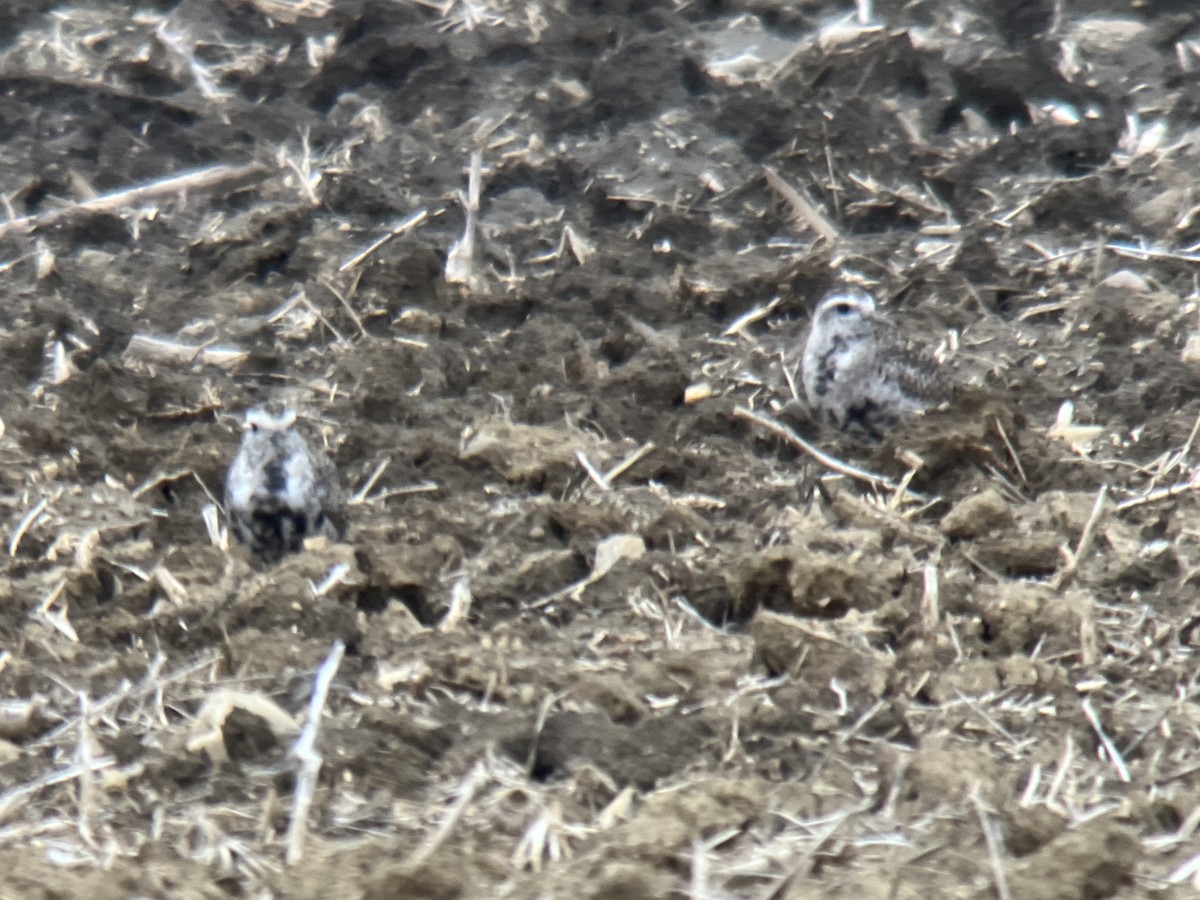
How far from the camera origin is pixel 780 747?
4852mm

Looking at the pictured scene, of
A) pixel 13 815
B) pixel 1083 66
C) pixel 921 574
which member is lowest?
pixel 1083 66

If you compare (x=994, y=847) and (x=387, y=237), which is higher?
(x=994, y=847)

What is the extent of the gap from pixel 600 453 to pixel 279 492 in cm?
105

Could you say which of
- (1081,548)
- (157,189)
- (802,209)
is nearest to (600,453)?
(1081,548)

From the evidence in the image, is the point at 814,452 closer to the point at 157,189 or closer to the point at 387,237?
the point at 387,237

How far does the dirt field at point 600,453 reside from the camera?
14.8ft

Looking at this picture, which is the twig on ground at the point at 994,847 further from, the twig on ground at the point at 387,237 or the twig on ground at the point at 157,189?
the twig on ground at the point at 157,189

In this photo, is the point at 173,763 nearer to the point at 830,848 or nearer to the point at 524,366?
the point at 830,848

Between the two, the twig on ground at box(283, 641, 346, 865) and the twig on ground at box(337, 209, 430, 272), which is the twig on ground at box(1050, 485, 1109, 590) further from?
the twig on ground at box(337, 209, 430, 272)

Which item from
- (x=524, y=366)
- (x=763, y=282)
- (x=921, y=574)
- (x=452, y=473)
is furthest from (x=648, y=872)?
(x=763, y=282)

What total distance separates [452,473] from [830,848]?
256 cm

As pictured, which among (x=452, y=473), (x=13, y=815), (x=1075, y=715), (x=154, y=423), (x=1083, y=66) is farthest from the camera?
(x=1083, y=66)

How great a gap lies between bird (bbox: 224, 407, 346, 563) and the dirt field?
0.41 feet

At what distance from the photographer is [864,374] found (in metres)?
6.78
